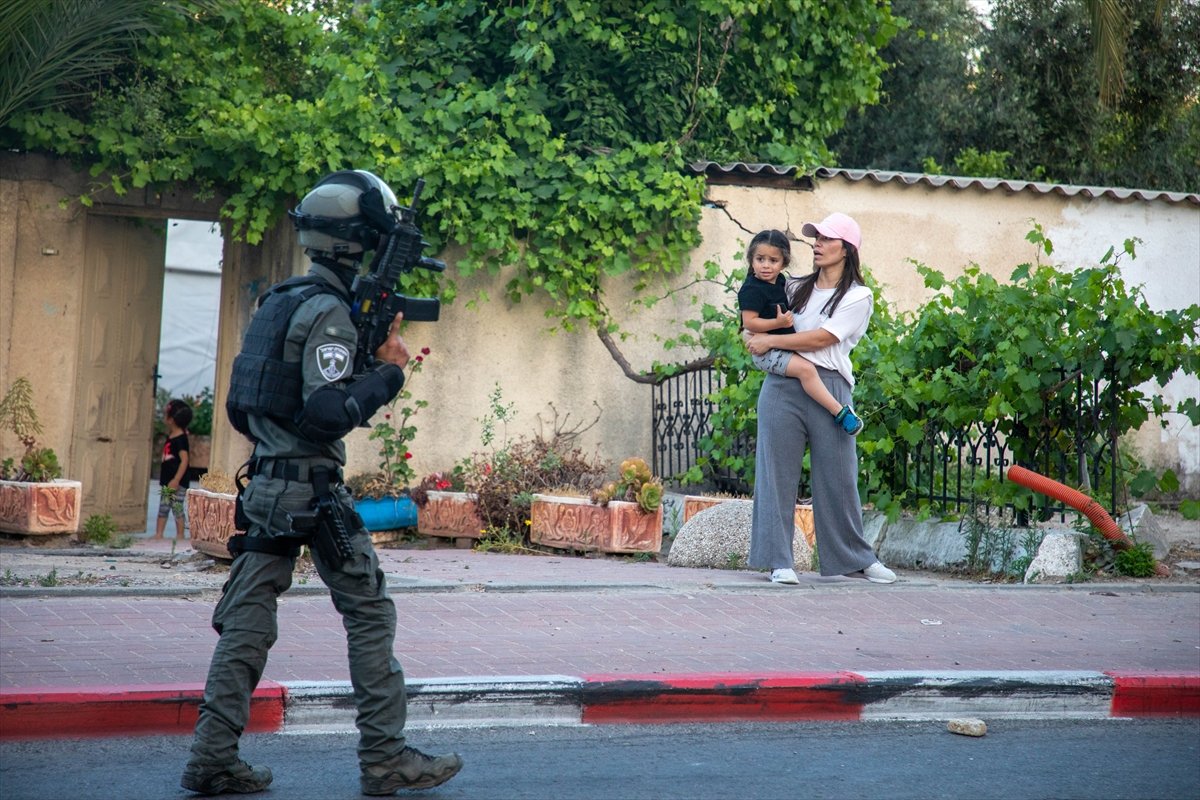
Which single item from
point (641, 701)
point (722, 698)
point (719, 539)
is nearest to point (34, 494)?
point (719, 539)

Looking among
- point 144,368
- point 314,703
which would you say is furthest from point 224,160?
point 314,703

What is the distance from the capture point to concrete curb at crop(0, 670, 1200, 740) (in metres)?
4.82

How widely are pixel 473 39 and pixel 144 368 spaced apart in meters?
4.04

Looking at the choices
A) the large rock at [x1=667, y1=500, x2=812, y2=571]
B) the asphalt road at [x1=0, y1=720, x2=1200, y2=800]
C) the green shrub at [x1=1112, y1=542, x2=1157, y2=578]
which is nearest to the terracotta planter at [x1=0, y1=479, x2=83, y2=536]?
the large rock at [x1=667, y1=500, x2=812, y2=571]

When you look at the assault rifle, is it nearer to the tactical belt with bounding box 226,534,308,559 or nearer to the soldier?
the soldier

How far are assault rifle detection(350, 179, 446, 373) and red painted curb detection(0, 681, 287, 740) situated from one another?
1.54m

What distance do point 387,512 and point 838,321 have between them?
4.31m

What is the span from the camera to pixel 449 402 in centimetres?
1109

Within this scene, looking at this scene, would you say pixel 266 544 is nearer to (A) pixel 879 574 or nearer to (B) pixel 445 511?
(A) pixel 879 574

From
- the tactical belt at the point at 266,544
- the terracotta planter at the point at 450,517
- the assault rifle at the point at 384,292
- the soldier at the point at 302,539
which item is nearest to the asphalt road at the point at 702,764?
the soldier at the point at 302,539

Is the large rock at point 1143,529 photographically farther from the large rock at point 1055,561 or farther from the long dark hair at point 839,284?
the long dark hair at point 839,284

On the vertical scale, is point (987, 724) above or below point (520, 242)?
below

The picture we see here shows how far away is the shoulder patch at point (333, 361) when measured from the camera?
3.98 m

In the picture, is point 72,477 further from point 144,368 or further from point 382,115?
point 382,115
